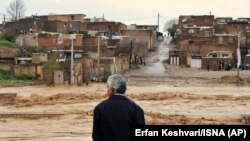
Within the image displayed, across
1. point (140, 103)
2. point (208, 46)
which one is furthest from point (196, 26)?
point (140, 103)

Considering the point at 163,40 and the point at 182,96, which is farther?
the point at 163,40

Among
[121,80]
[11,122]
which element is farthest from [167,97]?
[121,80]

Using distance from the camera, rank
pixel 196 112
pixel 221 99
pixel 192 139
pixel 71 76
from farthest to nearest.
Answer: pixel 71 76 → pixel 221 99 → pixel 196 112 → pixel 192 139

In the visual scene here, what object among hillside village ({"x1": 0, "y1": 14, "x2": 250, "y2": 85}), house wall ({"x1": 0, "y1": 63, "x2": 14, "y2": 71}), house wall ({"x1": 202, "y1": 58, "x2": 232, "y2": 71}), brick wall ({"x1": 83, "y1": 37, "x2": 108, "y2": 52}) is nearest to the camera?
hillside village ({"x1": 0, "y1": 14, "x2": 250, "y2": 85})

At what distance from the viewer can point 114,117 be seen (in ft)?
17.9

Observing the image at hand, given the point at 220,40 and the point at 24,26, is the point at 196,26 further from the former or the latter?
the point at 24,26

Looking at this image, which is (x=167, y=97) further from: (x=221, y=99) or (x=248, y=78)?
(x=248, y=78)

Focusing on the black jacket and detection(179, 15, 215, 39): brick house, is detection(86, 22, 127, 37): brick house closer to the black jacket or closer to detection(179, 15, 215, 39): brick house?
detection(179, 15, 215, 39): brick house

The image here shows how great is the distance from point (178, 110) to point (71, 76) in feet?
53.6

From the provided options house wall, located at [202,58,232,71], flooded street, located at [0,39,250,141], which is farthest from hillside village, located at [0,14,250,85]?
flooded street, located at [0,39,250,141]

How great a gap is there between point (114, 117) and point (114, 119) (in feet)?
0.07

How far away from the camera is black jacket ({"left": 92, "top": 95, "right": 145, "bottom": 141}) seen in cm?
543

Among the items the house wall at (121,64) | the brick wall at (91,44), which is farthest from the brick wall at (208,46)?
the brick wall at (91,44)

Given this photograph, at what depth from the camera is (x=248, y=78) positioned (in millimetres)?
45062
